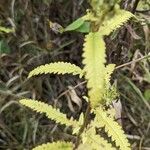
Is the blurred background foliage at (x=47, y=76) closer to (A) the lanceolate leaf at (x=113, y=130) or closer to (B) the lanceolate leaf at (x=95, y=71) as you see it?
(A) the lanceolate leaf at (x=113, y=130)

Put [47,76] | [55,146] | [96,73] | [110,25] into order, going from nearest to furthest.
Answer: [96,73], [110,25], [55,146], [47,76]

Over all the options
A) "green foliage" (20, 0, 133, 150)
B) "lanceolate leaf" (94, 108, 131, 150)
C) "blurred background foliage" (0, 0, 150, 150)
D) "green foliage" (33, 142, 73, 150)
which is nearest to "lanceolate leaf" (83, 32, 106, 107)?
"green foliage" (20, 0, 133, 150)

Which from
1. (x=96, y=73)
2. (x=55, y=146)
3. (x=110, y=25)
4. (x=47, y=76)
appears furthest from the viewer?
(x=47, y=76)

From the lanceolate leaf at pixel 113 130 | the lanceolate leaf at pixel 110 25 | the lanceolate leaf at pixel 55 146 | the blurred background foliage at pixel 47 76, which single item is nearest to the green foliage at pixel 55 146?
the lanceolate leaf at pixel 55 146

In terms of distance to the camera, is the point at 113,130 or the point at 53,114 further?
the point at 53,114

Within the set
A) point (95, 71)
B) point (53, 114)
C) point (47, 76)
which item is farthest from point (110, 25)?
point (47, 76)

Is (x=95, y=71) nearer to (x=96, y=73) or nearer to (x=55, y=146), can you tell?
(x=96, y=73)

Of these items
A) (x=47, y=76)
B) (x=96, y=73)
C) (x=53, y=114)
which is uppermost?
(x=96, y=73)

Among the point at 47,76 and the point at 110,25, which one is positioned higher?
the point at 110,25
